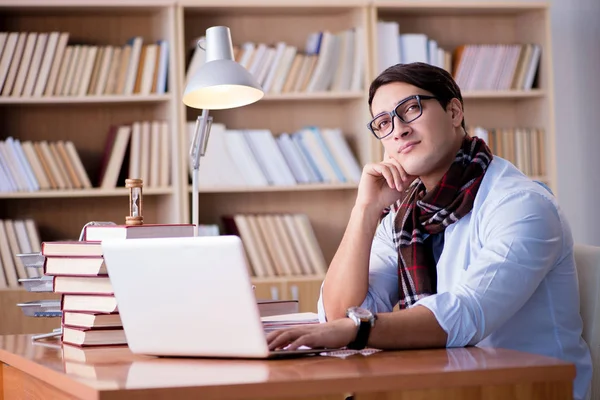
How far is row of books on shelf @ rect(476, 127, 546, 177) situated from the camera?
409cm

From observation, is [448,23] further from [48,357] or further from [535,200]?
[48,357]

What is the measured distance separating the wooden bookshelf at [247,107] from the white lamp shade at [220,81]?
4.82 ft

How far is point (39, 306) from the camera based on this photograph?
208 cm

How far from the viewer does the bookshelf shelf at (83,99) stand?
360 centimetres

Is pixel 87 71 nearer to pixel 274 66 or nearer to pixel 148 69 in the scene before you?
pixel 148 69

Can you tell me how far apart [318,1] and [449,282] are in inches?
85.1

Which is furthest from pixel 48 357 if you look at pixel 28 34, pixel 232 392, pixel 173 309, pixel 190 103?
pixel 28 34

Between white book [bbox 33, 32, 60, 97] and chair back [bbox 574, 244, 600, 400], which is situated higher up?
white book [bbox 33, 32, 60, 97]

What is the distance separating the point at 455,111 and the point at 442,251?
0.34 metres

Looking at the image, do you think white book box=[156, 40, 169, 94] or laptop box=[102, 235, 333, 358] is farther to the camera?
white book box=[156, 40, 169, 94]

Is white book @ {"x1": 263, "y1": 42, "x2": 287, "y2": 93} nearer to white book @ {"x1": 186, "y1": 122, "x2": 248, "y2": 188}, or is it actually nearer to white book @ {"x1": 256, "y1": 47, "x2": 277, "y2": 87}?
white book @ {"x1": 256, "y1": 47, "x2": 277, "y2": 87}

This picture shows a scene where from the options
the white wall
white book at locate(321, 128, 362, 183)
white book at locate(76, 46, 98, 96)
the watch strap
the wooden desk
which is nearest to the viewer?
the wooden desk

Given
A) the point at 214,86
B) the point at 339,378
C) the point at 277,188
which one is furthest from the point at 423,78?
the point at 277,188

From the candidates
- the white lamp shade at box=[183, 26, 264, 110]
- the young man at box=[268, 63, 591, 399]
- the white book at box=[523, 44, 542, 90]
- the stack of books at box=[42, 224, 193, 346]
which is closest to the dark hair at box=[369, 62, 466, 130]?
the young man at box=[268, 63, 591, 399]
